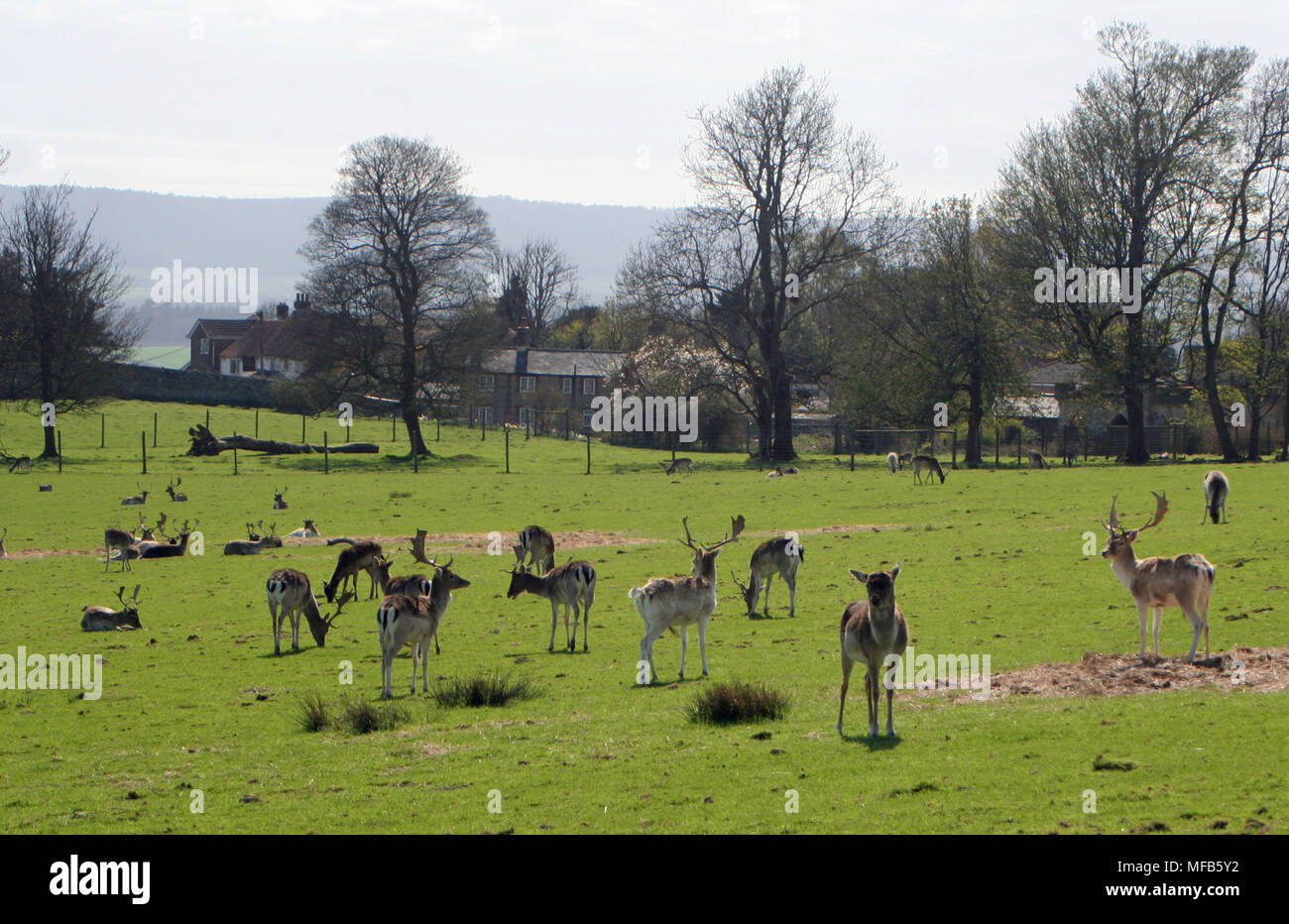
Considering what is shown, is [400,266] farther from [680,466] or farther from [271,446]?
[680,466]

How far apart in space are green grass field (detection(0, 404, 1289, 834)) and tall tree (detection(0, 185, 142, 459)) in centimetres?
3552

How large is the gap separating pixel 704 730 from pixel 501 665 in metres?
5.39

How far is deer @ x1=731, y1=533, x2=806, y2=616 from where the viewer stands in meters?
21.8

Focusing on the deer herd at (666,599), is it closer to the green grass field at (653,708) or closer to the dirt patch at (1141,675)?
the dirt patch at (1141,675)

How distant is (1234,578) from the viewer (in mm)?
21328

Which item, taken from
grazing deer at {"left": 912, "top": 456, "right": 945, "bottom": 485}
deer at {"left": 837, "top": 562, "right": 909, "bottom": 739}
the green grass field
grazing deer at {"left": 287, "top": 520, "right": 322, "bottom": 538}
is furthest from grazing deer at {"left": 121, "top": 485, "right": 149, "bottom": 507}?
deer at {"left": 837, "top": 562, "right": 909, "bottom": 739}

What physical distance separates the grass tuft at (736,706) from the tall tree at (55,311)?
59.2 metres

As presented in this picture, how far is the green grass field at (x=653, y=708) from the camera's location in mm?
10234

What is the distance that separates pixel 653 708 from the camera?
1458 centimetres

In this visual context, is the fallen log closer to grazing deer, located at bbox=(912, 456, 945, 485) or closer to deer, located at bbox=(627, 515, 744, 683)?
grazing deer, located at bbox=(912, 456, 945, 485)

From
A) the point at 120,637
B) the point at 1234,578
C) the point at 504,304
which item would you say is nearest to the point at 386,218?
the point at 120,637

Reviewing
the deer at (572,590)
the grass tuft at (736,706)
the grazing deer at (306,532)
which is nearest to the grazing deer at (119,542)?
the grazing deer at (306,532)

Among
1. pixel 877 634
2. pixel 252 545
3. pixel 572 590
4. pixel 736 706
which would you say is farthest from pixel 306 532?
pixel 877 634
